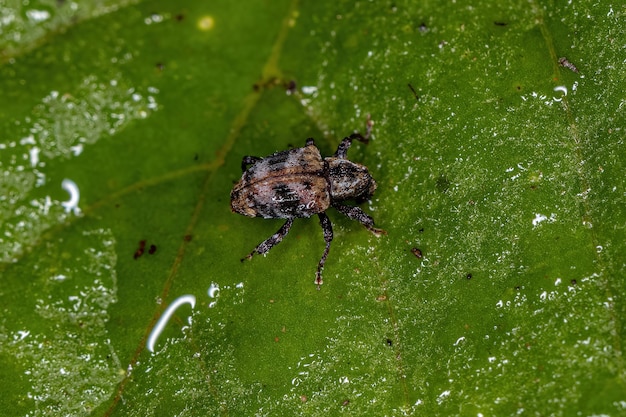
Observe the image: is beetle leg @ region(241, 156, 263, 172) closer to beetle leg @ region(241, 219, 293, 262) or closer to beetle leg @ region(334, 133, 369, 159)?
beetle leg @ region(241, 219, 293, 262)

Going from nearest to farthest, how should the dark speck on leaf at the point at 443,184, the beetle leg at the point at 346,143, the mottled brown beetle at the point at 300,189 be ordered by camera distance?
the dark speck on leaf at the point at 443,184 < the mottled brown beetle at the point at 300,189 < the beetle leg at the point at 346,143

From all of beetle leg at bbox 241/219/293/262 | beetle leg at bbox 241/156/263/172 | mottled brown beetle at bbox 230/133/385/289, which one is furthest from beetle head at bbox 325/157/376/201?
beetle leg at bbox 241/156/263/172

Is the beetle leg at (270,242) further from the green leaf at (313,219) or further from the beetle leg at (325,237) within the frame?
the beetle leg at (325,237)

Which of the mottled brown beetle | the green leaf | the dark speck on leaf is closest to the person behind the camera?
the green leaf

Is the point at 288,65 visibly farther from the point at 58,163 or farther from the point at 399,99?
the point at 58,163

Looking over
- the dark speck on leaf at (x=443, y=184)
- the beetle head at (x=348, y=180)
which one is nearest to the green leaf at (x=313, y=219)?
the dark speck on leaf at (x=443, y=184)

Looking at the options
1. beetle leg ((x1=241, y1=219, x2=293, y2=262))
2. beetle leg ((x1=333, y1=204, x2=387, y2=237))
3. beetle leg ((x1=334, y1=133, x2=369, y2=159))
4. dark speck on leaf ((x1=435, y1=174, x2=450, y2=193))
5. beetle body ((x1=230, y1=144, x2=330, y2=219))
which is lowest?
beetle leg ((x1=241, y1=219, x2=293, y2=262))

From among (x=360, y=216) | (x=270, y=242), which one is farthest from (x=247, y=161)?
(x=360, y=216)
